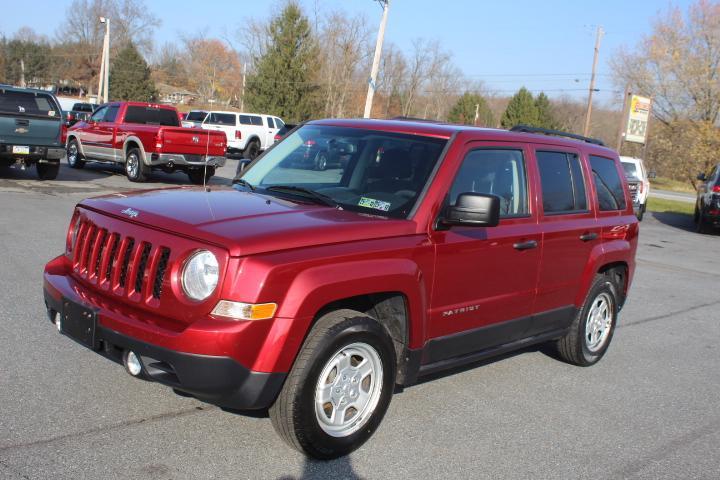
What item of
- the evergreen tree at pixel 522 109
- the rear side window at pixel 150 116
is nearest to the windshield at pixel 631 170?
the rear side window at pixel 150 116

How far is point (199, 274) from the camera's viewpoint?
3.60m

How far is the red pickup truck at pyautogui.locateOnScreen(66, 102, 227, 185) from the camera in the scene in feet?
55.4

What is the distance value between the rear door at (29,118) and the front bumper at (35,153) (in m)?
0.09

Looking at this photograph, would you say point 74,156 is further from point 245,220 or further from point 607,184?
point 245,220

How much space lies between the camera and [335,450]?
3.92 metres

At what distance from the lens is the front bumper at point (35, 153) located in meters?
15.0

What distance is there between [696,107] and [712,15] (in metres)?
6.34

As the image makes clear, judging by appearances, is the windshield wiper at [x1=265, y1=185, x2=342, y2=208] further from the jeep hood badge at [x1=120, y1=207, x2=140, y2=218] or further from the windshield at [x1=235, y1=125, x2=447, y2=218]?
the jeep hood badge at [x1=120, y1=207, x2=140, y2=218]

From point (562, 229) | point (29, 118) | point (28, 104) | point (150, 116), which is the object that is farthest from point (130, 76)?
point (562, 229)

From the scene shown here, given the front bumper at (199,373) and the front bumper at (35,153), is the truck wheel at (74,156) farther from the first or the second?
the front bumper at (199,373)

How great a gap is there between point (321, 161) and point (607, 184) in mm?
2673

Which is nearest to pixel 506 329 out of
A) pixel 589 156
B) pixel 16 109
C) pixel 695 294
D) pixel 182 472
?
pixel 589 156

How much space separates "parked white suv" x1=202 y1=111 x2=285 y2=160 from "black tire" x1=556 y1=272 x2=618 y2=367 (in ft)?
84.3

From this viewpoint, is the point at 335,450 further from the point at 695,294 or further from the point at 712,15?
the point at 712,15
